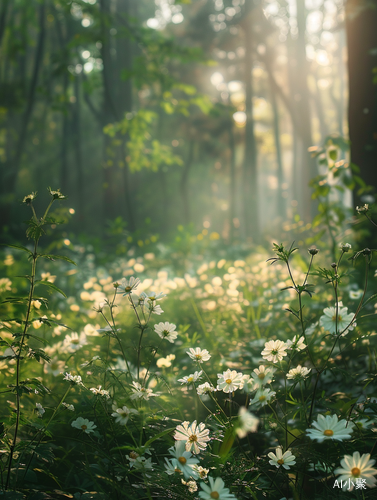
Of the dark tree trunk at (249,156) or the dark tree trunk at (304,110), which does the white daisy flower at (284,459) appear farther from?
the dark tree trunk at (249,156)

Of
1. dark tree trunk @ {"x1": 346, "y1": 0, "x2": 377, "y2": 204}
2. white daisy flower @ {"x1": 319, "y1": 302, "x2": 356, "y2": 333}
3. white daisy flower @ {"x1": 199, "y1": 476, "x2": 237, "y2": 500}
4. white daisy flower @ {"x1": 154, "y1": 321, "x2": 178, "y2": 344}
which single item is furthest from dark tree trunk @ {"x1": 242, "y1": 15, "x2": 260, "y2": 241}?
white daisy flower @ {"x1": 199, "y1": 476, "x2": 237, "y2": 500}

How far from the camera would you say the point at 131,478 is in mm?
1213

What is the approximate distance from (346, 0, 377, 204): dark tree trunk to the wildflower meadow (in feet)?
5.22

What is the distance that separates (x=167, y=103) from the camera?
664 centimetres

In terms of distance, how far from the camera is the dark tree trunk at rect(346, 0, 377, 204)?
152 inches

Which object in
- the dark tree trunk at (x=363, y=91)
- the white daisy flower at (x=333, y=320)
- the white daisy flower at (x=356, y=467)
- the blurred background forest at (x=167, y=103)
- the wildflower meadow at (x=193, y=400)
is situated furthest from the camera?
the blurred background forest at (x=167, y=103)

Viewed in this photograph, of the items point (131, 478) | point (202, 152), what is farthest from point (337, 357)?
point (202, 152)

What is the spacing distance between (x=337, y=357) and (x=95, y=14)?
6182 millimetres

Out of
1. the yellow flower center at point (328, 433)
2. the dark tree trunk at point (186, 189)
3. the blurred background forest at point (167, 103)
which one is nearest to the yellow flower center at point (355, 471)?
the yellow flower center at point (328, 433)

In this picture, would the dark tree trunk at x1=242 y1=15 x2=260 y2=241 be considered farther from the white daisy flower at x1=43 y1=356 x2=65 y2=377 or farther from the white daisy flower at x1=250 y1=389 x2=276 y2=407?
the white daisy flower at x1=250 y1=389 x2=276 y2=407

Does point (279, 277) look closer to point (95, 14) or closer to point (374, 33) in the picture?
point (374, 33)

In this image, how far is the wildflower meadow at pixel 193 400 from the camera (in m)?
1.05

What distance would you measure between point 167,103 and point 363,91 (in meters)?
3.50

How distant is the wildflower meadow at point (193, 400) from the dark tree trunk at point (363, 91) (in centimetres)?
159
